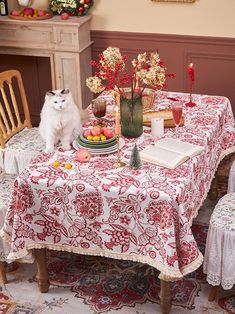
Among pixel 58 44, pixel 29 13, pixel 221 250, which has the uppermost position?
pixel 29 13

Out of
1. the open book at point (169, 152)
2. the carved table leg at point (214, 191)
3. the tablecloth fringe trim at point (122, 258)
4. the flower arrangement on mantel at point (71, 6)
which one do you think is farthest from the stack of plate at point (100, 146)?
the flower arrangement on mantel at point (71, 6)

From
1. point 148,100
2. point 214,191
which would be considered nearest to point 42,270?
point 148,100

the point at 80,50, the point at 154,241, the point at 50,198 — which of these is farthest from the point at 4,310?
the point at 80,50

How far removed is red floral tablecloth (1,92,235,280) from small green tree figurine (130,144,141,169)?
4 cm

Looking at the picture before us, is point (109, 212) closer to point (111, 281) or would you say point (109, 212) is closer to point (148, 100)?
point (111, 281)

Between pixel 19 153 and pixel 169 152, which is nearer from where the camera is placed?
pixel 169 152

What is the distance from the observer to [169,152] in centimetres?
316

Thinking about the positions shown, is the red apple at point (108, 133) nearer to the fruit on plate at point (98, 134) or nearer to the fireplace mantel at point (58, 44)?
the fruit on plate at point (98, 134)

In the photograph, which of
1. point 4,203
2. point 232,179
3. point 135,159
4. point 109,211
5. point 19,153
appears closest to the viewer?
point 109,211

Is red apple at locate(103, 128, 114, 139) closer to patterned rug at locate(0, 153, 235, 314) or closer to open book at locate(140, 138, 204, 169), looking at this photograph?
open book at locate(140, 138, 204, 169)

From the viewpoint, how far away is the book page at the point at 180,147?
10.4 ft

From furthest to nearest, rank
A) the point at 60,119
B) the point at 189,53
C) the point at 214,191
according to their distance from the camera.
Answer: the point at 189,53 → the point at 214,191 → the point at 60,119

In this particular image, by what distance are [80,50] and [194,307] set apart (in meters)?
2.54

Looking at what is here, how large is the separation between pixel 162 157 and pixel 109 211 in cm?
43
